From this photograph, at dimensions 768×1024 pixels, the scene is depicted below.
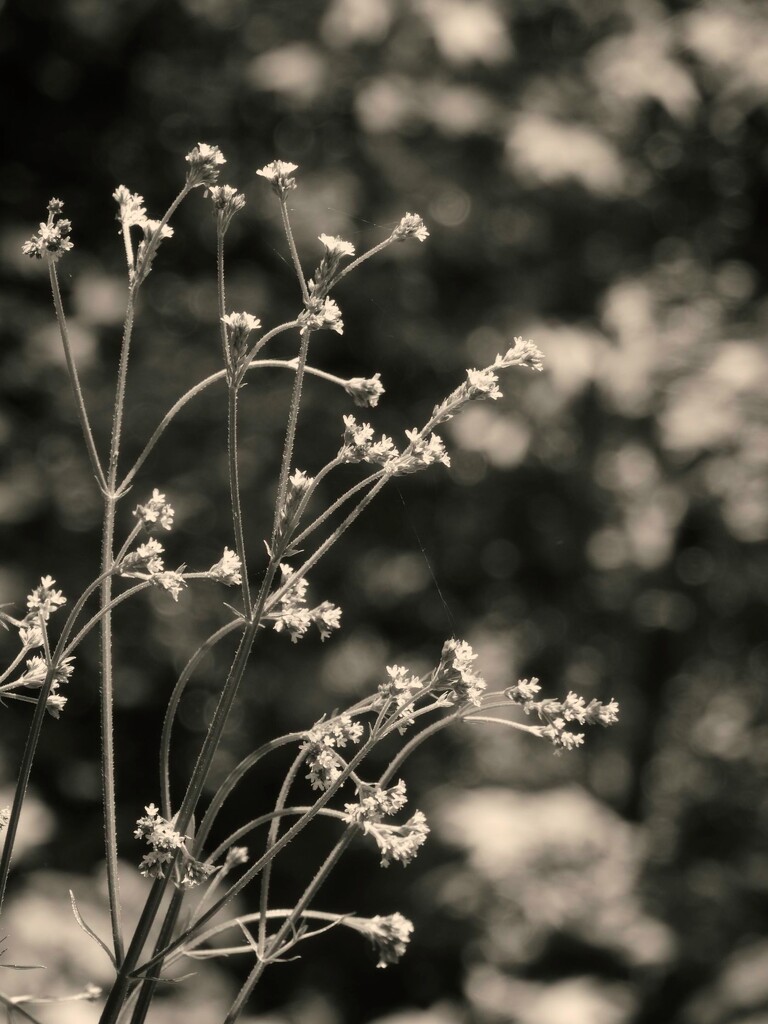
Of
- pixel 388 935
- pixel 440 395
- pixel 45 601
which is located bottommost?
pixel 388 935

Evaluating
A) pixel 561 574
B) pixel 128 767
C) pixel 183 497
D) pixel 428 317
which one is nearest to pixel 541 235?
pixel 428 317

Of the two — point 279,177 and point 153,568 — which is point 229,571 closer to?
point 153,568

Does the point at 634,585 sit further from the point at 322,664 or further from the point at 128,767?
the point at 128,767

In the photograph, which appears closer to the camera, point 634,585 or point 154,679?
point 154,679

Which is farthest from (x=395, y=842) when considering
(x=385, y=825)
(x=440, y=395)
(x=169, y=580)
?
(x=440, y=395)

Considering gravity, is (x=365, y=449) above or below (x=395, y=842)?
above

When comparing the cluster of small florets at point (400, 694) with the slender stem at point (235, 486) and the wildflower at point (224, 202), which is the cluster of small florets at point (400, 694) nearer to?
the slender stem at point (235, 486)

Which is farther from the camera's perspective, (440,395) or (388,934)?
(440,395)
